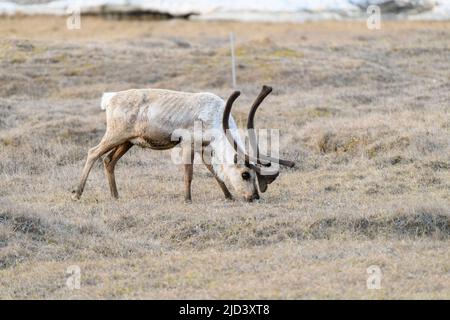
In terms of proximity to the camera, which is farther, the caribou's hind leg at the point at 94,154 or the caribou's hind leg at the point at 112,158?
the caribou's hind leg at the point at 112,158

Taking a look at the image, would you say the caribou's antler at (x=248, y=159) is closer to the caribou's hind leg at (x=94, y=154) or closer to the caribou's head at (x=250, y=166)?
the caribou's head at (x=250, y=166)

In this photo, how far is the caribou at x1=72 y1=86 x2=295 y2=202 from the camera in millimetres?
12180

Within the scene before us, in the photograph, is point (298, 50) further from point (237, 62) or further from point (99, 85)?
point (99, 85)

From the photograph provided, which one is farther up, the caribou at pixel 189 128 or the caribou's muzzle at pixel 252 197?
the caribou at pixel 189 128

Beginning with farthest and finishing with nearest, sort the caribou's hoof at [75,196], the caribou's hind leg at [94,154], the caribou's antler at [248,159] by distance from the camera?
the caribou's hind leg at [94,154], the caribou's hoof at [75,196], the caribou's antler at [248,159]

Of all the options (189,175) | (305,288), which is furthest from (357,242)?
(189,175)

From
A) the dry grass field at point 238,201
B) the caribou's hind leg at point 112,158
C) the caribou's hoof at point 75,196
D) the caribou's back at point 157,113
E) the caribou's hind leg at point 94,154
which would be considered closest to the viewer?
the dry grass field at point 238,201

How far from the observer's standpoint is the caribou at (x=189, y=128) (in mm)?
12180

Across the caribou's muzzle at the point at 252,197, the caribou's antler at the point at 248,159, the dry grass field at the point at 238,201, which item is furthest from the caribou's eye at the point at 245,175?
the dry grass field at the point at 238,201

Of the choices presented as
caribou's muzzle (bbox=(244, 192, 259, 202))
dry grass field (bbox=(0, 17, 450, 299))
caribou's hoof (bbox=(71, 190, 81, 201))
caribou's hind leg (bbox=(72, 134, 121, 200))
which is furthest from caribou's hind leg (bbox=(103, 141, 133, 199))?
caribou's muzzle (bbox=(244, 192, 259, 202))

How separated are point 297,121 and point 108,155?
599 centimetres

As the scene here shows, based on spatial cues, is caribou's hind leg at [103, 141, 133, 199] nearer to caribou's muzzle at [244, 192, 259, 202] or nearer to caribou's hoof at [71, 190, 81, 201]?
caribou's hoof at [71, 190, 81, 201]

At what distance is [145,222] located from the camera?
434 inches

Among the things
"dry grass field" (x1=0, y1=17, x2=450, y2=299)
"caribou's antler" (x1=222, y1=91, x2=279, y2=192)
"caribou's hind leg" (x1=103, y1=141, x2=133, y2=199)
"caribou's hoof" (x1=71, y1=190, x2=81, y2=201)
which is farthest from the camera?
"caribou's hind leg" (x1=103, y1=141, x2=133, y2=199)
